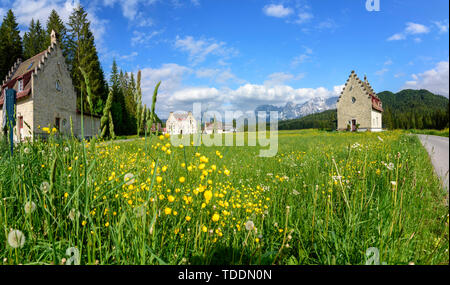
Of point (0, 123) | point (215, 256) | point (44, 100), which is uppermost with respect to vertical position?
point (44, 100)

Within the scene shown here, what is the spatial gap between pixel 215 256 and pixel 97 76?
293cm

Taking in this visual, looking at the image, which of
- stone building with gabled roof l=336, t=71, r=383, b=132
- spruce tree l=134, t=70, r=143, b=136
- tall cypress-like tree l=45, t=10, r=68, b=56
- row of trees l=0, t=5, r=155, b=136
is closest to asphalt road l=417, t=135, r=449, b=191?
stone building with gabled roof l=336, t=71, r=383, b=132

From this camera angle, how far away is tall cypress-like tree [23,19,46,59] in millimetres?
2609

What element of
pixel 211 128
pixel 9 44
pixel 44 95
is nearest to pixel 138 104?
pixel 211 128

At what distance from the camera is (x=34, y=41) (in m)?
2.78

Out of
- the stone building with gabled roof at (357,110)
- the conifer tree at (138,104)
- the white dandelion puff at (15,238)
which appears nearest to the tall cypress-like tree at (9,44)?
the conifer tree at (138,104)

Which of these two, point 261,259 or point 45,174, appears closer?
point 261,259

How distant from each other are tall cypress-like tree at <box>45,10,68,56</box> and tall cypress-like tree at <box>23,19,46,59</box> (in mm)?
60

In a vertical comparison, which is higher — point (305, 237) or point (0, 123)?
point (0, 123)
